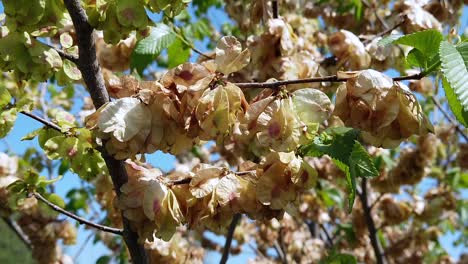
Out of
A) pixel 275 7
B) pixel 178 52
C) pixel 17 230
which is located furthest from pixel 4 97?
pixel 17 230

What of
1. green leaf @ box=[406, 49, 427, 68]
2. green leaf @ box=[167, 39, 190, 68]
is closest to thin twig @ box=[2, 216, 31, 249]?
green leaf @ box=[167, 39, 190, 68]

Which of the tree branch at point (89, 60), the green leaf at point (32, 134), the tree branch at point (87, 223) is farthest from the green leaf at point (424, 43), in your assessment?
the green leaf at point (32, 134)

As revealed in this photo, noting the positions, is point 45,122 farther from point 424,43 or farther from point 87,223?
point 424,43

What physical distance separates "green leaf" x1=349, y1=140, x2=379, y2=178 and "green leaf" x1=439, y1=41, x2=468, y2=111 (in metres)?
0.33

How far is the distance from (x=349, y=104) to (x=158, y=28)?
1.26 meters

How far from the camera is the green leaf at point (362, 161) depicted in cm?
151

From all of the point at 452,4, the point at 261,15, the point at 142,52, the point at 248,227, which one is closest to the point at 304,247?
the point at 248,227

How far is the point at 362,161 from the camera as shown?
1521 mm

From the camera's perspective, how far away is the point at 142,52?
8.04 ft

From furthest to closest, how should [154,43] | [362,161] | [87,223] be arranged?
[154,43], [87,223], [362,161]

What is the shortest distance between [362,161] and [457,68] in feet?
1.21

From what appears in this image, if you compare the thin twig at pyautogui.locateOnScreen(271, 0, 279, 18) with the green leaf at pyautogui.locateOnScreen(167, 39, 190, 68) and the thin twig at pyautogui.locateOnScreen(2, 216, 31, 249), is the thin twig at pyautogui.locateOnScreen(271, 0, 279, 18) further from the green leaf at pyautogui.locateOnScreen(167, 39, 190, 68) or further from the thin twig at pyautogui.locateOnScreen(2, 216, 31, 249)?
the thin twig at pyautogui.locateOnScreen(2, 216, 31, 249)

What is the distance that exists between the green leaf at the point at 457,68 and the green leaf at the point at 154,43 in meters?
1.38

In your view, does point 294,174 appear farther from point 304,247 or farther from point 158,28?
point 304,247
